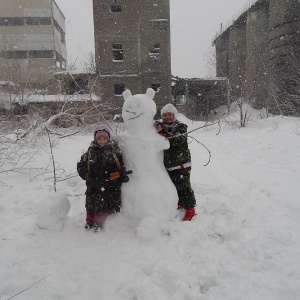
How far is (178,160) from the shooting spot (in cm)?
360

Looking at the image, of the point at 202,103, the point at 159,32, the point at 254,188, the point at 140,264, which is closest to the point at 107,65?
the point at 159,32

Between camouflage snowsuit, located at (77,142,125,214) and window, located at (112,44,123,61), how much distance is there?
880 inches

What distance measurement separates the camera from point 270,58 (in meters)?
22.2

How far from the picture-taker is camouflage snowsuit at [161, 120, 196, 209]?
3598 millimetres

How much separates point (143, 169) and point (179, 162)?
0.53 meters

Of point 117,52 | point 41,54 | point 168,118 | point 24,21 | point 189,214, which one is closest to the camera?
Result: point 189,214

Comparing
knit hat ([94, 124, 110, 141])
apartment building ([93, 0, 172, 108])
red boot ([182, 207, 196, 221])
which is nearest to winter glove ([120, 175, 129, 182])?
knit hat ([94, 124, 110, 141])

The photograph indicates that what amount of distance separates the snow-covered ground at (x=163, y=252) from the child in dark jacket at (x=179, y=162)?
24 centimetres

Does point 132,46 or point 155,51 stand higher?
point 132,46

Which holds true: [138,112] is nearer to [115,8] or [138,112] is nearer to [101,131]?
[101,131]

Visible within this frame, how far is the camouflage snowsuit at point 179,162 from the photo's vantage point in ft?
11.8

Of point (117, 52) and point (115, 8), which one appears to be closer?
point (115, 8)

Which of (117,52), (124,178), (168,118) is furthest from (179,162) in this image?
(117,52)

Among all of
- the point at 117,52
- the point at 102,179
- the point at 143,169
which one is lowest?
the point at 102,179
